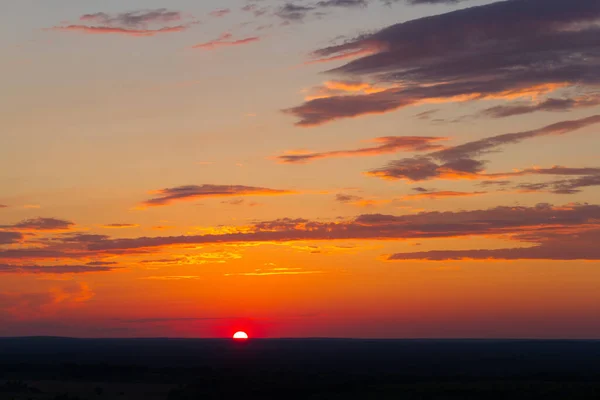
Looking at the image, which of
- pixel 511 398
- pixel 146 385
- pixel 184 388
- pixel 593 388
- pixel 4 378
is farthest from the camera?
pixel 4 378

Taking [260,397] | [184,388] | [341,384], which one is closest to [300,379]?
[341,384]

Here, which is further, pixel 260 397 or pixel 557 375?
pixel 557 375

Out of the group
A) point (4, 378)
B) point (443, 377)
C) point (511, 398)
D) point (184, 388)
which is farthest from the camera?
point (443, 377)

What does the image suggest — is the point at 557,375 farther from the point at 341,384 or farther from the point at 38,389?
the point at 38,389

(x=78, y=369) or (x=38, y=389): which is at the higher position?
(x=78, y=369)

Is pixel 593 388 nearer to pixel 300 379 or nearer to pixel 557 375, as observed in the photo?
pixel 300 379

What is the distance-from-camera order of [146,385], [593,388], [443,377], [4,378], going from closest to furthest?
[593,388]
[146,385]
[4,378]
[443,377]

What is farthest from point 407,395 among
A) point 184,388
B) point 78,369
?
point 78,369

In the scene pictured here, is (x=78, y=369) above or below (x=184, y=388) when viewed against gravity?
above

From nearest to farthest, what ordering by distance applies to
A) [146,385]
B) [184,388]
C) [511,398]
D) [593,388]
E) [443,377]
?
[511,398] → [593,388] → [184,388] → [146,385] → [443,377]
